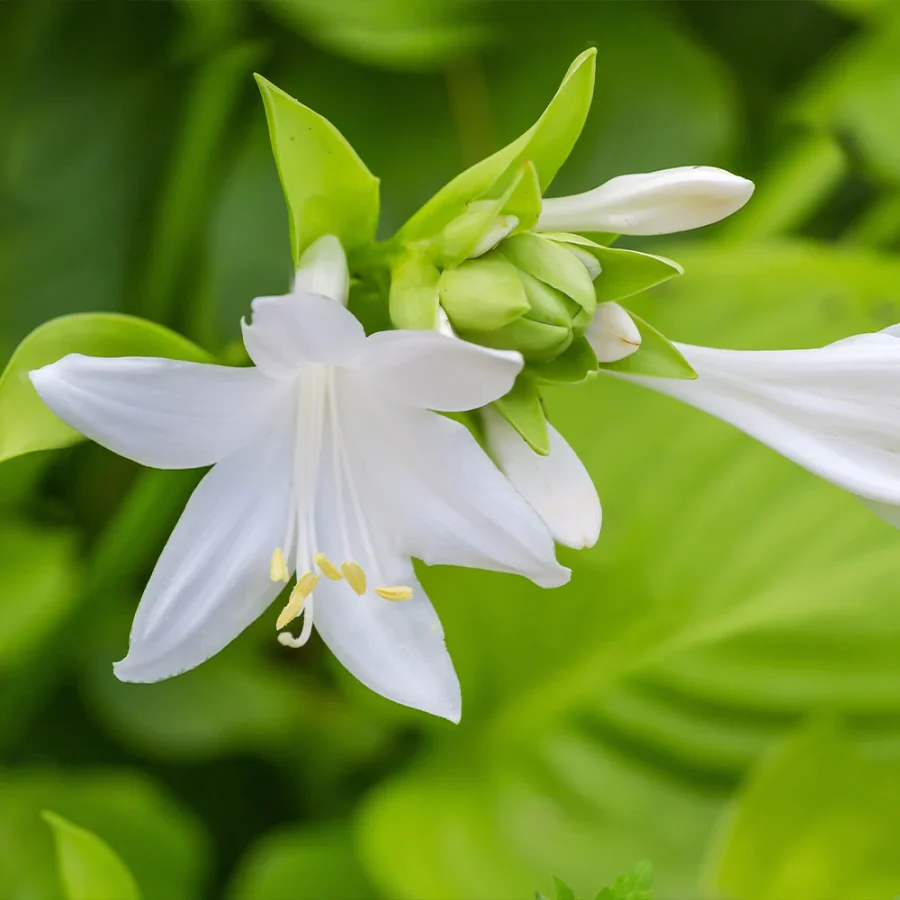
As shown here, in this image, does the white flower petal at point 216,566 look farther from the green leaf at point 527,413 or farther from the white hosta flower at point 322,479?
the green leaf at point 527,413

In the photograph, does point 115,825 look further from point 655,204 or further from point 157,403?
point 655,204

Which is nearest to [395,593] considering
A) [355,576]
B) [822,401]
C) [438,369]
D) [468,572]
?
[355,576]

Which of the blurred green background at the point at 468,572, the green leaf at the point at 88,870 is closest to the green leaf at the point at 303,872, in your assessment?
the blurred green background at the point at 468,572

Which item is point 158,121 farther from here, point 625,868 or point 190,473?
point 625,868

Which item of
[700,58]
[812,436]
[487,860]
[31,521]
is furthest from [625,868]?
[700,58]

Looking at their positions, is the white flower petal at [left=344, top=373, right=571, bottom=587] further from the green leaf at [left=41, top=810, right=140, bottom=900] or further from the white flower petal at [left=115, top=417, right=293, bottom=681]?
the green leaf at [left=41, top=810, right=140, bottom=900]

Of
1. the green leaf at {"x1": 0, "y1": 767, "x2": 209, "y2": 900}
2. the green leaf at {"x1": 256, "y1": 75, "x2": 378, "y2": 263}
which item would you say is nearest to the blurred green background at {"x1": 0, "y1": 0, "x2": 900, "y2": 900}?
the green leaf at {"x1": 0, "y1": 767, "x2": 209, "y2": 900}
